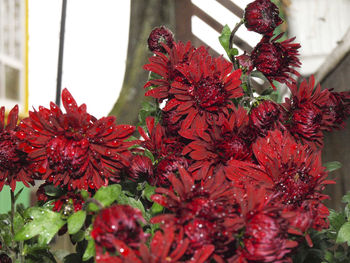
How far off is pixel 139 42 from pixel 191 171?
30.8 inches

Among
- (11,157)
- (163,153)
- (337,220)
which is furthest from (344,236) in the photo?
(11,157)

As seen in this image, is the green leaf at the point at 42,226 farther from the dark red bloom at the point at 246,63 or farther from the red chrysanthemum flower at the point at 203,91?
the dark red bloom at the point at 246,63

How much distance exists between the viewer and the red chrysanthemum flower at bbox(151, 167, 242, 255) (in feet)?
0.65

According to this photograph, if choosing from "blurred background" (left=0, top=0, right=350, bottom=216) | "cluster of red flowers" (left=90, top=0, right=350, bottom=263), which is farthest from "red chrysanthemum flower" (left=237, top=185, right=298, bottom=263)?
"blurred background" (left=0, top=0, right=350, bottom=216)

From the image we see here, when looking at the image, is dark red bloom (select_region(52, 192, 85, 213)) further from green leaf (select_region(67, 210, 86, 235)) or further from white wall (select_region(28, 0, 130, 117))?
white wall (select_region(28, 0, 130, 117))

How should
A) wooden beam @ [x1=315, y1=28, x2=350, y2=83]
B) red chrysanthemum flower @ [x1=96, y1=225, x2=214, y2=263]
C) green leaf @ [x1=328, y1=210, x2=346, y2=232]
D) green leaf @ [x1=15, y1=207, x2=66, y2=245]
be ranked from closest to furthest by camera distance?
red chrysanthemum flower @ [x1=96, y1=225, x2=214, y2=263], green leaf @ [x1=15, y1=207, x2=66, y2=245], green leaf @ [x1=328, y1=210, x2=346, y2=232], wooden beam @ [x1=315, y1=28, x2=350, y2=83]

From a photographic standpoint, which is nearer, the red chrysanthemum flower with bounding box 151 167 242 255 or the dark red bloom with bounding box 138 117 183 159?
the red chrysanthemum flower with bounding box 151 167 242 255

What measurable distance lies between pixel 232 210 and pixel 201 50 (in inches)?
6.7

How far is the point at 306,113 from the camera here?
356 mm

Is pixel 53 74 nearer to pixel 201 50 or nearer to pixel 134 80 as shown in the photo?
pixel 134 80

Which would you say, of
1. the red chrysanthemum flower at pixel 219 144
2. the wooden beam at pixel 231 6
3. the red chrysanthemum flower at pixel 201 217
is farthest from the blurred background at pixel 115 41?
the red chrysanthemum flower at pixel 201 217

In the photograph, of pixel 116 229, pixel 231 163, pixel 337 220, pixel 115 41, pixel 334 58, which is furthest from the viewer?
pixel 115 41

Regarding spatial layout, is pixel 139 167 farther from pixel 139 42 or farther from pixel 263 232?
pixel 139 42

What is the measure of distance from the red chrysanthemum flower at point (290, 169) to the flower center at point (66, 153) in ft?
0.42
